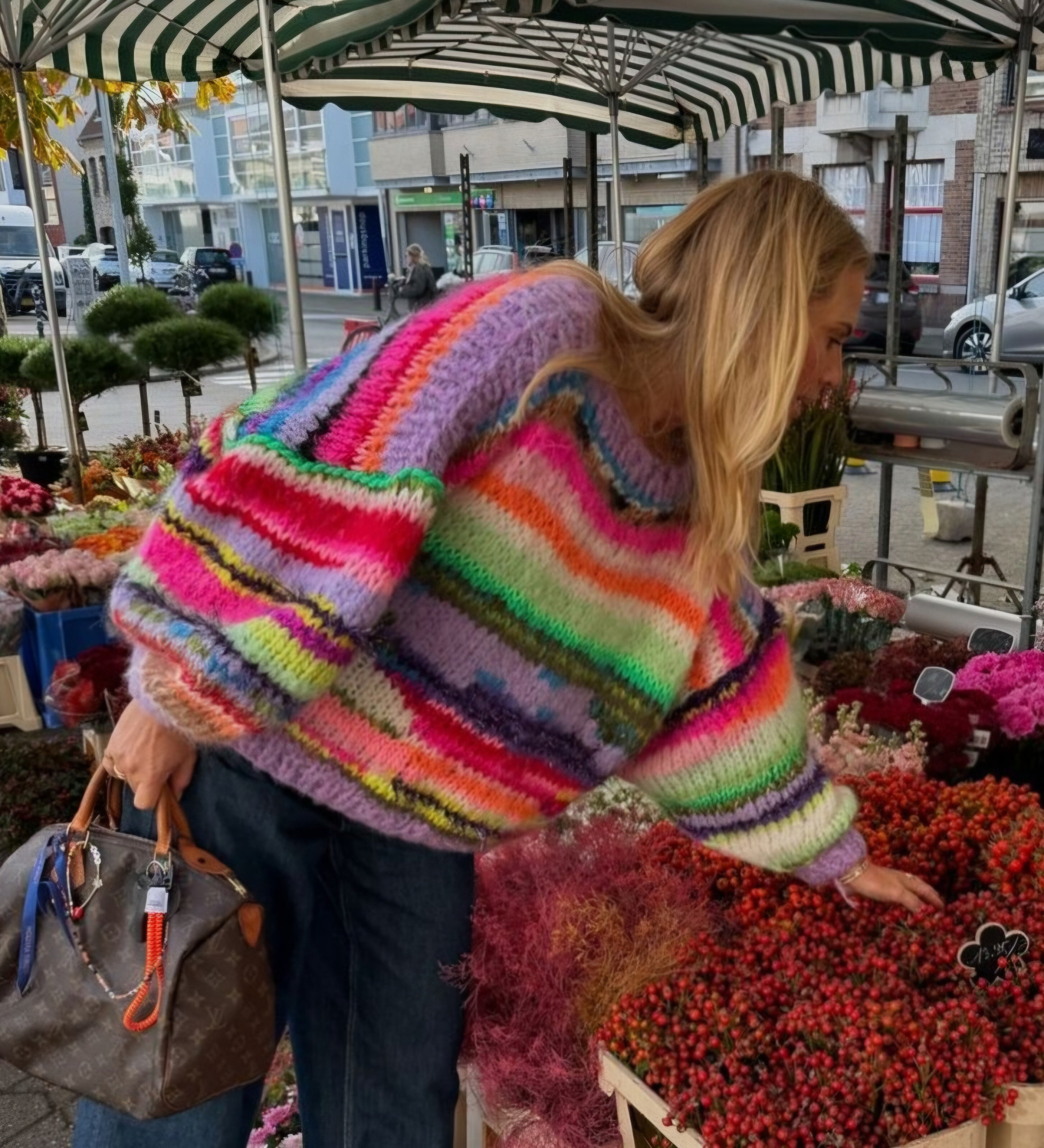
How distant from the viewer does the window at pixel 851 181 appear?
20516mm

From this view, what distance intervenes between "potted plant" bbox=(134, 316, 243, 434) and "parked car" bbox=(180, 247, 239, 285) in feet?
60.4

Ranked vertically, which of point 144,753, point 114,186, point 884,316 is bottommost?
point 884,316

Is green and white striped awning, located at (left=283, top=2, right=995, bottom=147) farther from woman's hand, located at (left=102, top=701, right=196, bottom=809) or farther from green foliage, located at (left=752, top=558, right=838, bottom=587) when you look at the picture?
woman's hand, located at (left=102, top=701, right=196, bottom=809)

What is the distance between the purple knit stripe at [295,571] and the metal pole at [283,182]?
258cm

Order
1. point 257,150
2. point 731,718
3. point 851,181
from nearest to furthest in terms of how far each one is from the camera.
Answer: point 731,718 → point 851,181 → point 257,150

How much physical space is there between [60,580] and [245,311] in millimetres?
4109

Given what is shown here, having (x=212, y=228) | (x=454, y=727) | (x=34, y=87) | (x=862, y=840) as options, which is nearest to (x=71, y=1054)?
(x=454, y=727)

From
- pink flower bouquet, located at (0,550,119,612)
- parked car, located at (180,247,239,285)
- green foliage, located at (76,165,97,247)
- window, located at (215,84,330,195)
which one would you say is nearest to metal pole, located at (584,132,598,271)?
pink flower bouquet, located at (0,550,119,612)

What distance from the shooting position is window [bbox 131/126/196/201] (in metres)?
31.5

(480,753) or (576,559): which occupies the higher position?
(576,559)

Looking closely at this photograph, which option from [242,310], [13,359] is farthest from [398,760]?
[13,359]

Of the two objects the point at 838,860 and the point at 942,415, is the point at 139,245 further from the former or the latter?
the point at 838,860

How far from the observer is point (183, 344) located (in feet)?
21.4

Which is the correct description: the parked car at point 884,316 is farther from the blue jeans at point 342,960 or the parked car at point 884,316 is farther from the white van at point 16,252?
the white van at point 16,252
